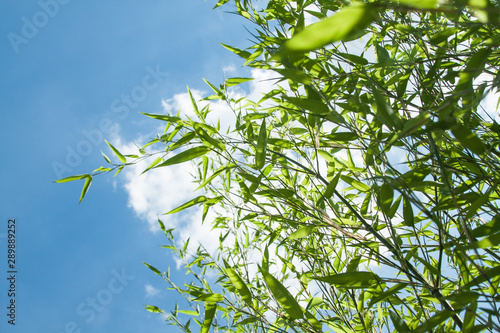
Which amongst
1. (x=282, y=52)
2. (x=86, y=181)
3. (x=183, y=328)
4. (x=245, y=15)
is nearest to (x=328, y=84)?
(x=245, y=15)

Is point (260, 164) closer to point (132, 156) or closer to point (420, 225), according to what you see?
point (132, 156)

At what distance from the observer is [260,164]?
87cm

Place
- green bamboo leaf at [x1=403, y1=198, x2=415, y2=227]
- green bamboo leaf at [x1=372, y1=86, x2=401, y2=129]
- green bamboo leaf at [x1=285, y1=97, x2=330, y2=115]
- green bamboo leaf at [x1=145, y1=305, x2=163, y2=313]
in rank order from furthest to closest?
green bamboo leaf at [x1=145, y1=305, x2=163, y2=313]
green bamboo leaf at [x1=403, y1=198, x2=415, y2=227]
green bamboo leaf at [x1=285, y1=97, x2=330, y2=115]
green bamboo leaf at [x1=372, y1=86, x2=401, y2=129]

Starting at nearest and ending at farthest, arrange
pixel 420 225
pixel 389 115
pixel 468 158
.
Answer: pixel 389 115
pixel 468 158
pixel 420 225

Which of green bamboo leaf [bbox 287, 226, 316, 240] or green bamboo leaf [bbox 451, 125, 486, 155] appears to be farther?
green bamboo leaf [bbox 287, 226, 316, 240]

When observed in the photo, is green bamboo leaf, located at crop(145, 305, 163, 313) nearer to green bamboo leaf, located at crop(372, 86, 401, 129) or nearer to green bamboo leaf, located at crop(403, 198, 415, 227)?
green bamboo leaf, located at crop(403, 198, 415, 227)

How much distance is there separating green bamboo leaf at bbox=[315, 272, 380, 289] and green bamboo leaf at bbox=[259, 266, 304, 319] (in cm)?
11

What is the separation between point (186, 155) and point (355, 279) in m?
0.55

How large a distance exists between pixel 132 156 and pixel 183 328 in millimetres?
1050

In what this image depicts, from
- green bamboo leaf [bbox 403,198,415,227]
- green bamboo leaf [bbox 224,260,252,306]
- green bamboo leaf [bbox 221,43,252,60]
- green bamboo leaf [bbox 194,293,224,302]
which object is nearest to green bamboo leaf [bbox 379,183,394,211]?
green bamboo leaf [bbox 403,198,415,227]

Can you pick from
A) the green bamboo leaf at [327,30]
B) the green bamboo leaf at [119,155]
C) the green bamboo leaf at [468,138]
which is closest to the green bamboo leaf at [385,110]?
the green bamboo leaf at [468,138]

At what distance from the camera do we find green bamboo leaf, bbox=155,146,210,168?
0.87 metres

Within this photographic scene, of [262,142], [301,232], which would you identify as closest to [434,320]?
[301,232]

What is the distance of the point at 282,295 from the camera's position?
2.28 feet
